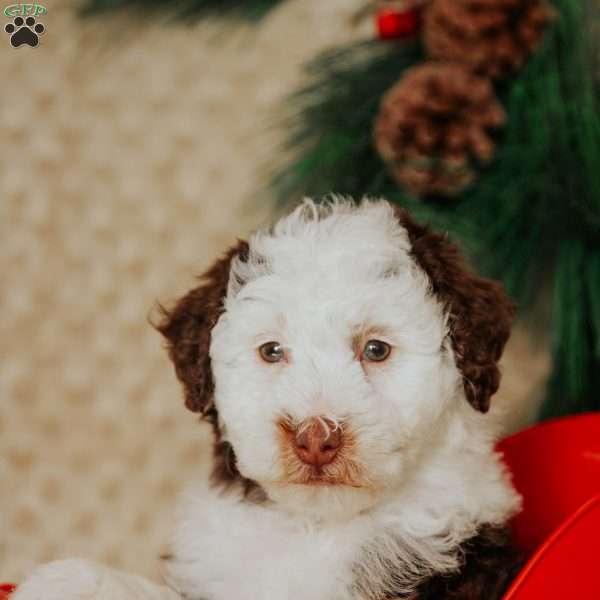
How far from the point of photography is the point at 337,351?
1.10 m

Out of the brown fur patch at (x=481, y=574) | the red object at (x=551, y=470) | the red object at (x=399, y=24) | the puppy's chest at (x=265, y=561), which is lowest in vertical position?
the red object at (x=551, y=470)

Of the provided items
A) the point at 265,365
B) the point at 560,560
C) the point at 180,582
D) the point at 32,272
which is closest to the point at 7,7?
the point at 32,272

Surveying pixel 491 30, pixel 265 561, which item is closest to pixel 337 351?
pixel 265 561

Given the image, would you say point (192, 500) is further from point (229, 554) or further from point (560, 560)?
point (560, 560)

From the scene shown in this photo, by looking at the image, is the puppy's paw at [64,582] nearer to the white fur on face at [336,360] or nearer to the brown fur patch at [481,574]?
the white fur on face at [336,360]

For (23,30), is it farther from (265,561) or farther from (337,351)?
(265,561)

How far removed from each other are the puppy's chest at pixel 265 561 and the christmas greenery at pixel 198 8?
1.34 m

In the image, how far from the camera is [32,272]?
2.08 metres

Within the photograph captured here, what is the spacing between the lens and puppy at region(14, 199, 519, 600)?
1.05 m

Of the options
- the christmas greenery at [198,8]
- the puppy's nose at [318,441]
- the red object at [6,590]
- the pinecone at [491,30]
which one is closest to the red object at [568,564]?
the puppy's nose at [318,441]

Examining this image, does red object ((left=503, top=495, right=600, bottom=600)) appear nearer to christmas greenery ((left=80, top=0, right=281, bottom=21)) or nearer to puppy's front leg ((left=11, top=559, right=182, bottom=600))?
puppy's front leg ((left=11, top=559, right=182, bottom=600))

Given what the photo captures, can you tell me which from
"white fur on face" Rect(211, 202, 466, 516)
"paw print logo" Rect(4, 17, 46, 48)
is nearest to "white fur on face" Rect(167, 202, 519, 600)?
"white fur on face" Rect(211, 202, 466, 516)

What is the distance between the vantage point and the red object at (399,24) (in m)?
1.81

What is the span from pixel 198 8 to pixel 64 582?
1515mm
